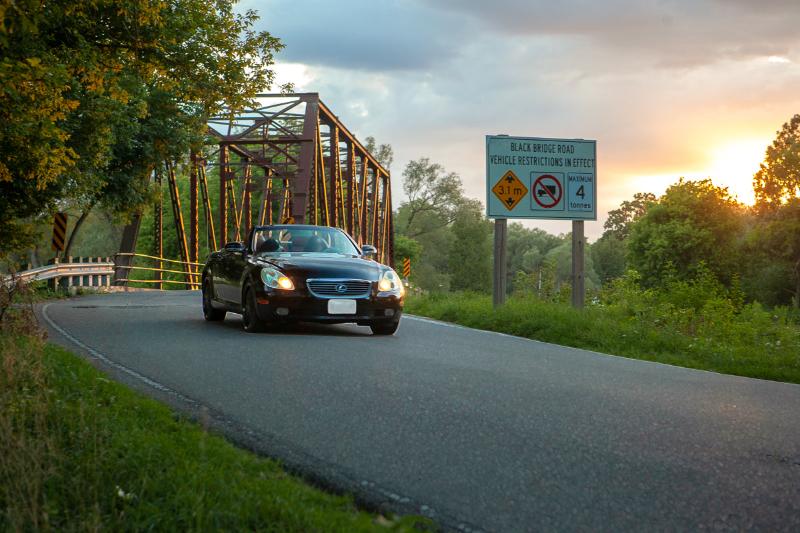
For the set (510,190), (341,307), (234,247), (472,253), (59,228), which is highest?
(472,253)

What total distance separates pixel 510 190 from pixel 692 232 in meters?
50.3

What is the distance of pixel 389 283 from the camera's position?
12062mm

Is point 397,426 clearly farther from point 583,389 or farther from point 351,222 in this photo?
point 351,222

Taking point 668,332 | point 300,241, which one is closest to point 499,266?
point 668,332

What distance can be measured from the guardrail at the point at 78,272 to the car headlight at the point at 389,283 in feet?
42.2

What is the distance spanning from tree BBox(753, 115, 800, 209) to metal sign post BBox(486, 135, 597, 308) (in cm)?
4781

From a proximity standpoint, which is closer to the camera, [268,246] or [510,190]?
[268,246]

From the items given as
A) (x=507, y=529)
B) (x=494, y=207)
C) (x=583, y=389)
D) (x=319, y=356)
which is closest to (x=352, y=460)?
A: (x=507, y=529)

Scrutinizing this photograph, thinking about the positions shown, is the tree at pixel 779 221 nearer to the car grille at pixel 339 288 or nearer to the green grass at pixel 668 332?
the green grass at pixel 668 332

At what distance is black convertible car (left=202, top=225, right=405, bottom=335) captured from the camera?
11.5 m

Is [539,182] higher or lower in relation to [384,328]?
higher

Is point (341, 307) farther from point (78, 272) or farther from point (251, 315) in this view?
point (78, 272)

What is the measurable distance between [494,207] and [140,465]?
14.4 m

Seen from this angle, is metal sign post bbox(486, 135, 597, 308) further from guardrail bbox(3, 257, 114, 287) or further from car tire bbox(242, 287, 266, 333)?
guardrail bbox(3, 257, 114, 287)
